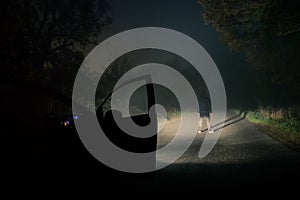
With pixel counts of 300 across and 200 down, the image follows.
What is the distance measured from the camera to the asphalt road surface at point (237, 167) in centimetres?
572

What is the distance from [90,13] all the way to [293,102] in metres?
14.7

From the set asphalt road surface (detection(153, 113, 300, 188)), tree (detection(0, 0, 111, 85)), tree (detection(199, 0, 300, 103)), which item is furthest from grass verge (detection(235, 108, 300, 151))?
tree (detection(0, 0, 111, 85))

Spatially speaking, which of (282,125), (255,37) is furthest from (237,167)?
(255,37)

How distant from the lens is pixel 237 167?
7023 mm

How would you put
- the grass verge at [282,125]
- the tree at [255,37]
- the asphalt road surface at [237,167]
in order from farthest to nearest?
the tree at [255,37]
the grass verge at [282,125]
the asphalt road surface at [237,167]

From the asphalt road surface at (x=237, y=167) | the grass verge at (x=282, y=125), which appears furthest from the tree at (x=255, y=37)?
the asphalt road surface at (x=237, y=167)

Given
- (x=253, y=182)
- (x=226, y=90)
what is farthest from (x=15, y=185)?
(x=226, y=90)

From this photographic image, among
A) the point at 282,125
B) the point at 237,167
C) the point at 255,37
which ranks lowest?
the point at 237,167

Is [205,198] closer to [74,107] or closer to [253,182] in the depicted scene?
[253,182]

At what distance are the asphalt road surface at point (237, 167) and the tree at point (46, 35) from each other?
843 centimetres

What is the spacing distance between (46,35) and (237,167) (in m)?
15.5

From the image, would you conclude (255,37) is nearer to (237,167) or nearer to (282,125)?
(282,125)

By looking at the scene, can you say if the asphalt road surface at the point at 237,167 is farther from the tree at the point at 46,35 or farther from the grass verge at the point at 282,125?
the tree at the point at 46,35

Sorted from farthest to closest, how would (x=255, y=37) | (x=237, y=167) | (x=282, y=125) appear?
(x=255, y=37) → (x=282, y=125) → (x=237, y=167)
